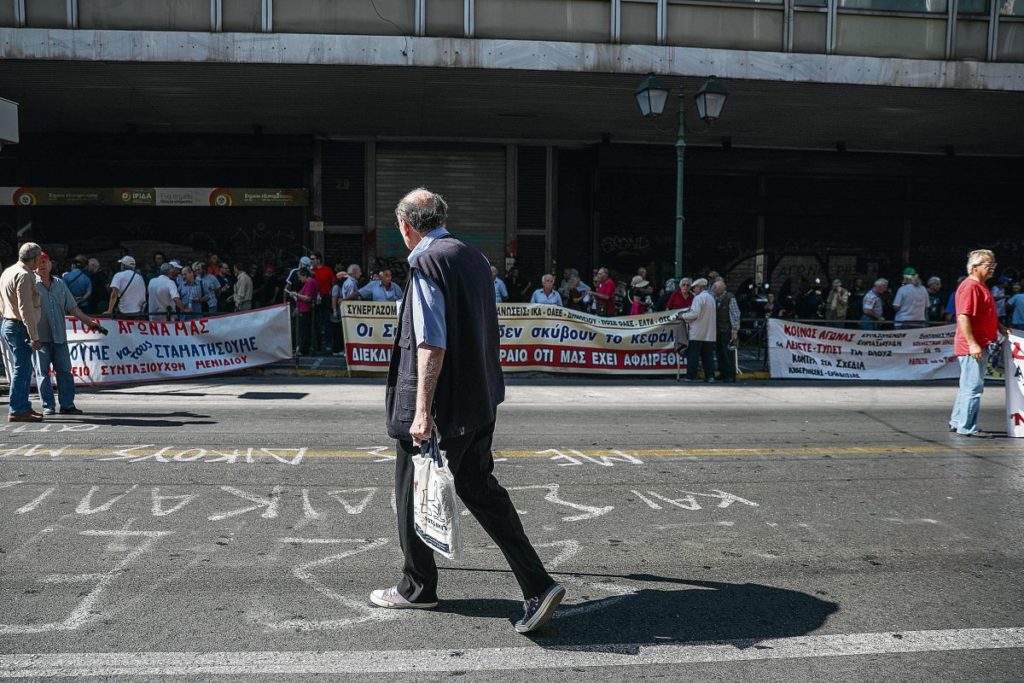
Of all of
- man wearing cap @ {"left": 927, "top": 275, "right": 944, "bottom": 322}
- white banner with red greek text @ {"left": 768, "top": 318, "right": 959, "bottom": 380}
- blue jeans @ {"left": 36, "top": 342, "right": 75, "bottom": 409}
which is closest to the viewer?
blue jeans @ {"left": 36, "top": 342, "right": 75, "bottom": 409}

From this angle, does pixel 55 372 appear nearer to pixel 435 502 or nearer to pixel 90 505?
pixel 90 505

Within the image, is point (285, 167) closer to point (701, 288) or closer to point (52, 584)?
point (701, 288)

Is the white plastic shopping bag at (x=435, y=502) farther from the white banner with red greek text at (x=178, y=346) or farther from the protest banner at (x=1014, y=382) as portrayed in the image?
the white banner with red greek text at (x=178, y=346)

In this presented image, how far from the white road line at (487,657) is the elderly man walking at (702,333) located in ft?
36.8

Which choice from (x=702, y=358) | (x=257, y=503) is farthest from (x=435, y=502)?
(x=702, y=358)

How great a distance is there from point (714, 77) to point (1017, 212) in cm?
1445

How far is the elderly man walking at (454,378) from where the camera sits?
13.0 feet

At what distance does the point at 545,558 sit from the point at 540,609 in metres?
1.08

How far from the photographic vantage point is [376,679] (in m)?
3.56

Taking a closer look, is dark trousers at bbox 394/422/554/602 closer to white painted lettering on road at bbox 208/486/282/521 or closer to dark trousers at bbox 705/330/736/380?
white painted lettering on road at bbox 208/486/282/521

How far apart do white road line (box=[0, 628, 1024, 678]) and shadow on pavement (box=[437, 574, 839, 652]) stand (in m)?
0.08

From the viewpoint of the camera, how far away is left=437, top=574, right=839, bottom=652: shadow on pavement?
4.04 metres

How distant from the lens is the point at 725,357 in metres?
15.4

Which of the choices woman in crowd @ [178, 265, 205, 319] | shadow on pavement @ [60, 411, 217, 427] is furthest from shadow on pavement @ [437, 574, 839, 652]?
woman in crowd @ [178, 265, 205, 319]
